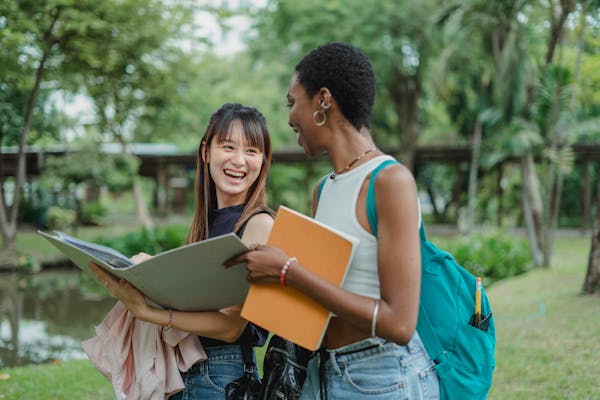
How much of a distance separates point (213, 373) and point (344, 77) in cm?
99

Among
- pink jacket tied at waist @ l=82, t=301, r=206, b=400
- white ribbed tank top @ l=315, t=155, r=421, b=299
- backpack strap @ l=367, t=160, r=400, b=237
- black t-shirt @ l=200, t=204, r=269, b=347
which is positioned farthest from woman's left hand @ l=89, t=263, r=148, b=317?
Result: backpack strap @ l=367, t=160, r=400, b=237

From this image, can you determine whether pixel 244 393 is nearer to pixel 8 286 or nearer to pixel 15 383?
pixel 15 383

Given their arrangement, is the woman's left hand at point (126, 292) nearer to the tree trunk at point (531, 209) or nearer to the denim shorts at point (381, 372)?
the denim shorts at point (381, 372)

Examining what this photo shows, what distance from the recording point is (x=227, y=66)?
89.2 ft

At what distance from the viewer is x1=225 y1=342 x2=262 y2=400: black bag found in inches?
70.1

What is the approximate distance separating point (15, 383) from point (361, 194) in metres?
4.56

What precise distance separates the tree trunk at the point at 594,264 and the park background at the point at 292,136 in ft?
0.08

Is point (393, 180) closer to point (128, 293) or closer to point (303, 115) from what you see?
point (303, 115)

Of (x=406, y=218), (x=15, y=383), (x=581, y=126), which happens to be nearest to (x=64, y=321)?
(x=15, y=383)

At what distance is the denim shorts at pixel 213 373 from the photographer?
1852mm

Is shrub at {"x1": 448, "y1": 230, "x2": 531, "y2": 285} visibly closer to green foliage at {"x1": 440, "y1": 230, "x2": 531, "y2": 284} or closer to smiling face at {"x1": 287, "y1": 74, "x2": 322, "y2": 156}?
green foliage at {"x1": 440, "y1": 230, "x2": 531, "y2": 284}

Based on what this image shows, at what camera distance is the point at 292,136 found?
23703mm

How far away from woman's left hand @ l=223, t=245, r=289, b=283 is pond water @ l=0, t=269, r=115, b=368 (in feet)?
14.8

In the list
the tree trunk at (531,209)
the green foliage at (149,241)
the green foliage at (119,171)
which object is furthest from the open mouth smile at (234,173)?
the green foliage at (119,171)
